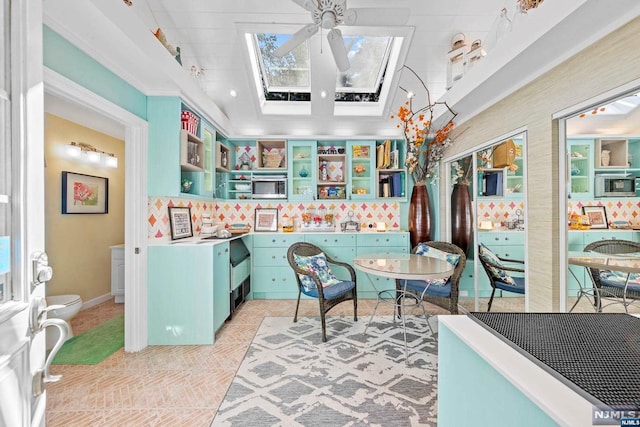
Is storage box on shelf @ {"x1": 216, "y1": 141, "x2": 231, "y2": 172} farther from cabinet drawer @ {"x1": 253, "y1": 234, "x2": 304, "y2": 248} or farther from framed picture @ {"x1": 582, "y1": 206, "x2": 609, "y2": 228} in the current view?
framed picture @ {"x1": 582, "y1": 206, "x2": 609, "y2": 228}

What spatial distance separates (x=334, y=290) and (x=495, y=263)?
5.95 ft

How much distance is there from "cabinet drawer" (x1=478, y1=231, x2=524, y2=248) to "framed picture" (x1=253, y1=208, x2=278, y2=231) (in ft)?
9.78

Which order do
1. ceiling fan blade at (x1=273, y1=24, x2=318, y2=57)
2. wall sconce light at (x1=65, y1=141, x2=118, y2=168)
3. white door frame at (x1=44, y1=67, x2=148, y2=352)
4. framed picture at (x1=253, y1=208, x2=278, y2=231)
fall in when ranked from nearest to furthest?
ceiling fan blade at (x1=273, y1=24, x2=318, y2=57)
white door frame at (x1=44, y1=67, x2=148, y2=352)
wall sconce light at (x1=65, y1=141, x2=118, y2=168)
framed picture at (x1=253, y1=208, x2=278, y2=231)

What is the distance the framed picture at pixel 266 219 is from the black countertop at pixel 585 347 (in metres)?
3.68

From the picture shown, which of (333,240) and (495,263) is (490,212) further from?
(333,240)

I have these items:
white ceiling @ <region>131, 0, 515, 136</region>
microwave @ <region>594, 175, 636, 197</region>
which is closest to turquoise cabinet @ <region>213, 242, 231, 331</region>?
white ceiling @ <region>131, 0, 515, 136</region>

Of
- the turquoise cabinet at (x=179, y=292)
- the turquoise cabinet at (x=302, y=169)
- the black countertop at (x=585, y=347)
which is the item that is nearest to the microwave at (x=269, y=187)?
the turquoise cabinet at (x=302, y=169)

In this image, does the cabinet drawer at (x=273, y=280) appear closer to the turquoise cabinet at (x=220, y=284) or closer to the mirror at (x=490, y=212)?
the turquoise cabinet at (x=220, y=284)

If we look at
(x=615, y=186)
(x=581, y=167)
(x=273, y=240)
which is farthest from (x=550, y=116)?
(x=273, y=240)

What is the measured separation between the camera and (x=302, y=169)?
427cm

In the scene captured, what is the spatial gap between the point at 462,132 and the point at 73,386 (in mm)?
4783

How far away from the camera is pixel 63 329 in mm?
913

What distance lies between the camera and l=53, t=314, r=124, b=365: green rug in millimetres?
2381

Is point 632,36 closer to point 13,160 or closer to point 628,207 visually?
point 628,207
